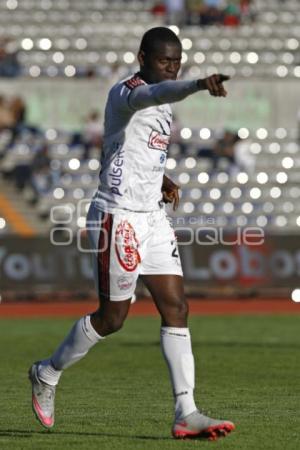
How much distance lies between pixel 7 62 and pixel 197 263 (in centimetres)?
708

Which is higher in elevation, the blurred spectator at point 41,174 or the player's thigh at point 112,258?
the player's thigh at point 112,258

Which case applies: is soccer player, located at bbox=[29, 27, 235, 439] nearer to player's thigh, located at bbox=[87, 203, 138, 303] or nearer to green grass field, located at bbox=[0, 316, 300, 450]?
player's thigh, located at bbox=[87, 203, 138, 303]

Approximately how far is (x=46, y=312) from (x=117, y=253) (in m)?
12.6

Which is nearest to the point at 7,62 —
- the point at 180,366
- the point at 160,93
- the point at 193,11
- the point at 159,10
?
the point at 159,10

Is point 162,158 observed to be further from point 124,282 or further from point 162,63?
point 124,282

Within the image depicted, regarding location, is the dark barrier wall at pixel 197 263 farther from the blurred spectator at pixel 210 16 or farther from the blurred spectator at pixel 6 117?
the blurred spectator at pixel 210 16

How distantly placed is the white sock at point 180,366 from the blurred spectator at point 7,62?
61.7 feet

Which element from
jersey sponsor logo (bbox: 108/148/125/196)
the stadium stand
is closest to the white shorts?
jersey sponsor logo (bbox: 108/148/125/196)

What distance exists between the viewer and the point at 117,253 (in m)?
6.71

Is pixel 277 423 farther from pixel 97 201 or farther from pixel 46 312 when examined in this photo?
pixel 46 312

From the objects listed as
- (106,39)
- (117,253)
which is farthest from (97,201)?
(106,39)

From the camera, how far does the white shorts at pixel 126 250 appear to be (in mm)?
6715

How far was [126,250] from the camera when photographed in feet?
22.0

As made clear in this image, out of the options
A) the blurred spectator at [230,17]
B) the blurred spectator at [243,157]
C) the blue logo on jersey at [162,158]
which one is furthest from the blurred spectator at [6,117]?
the blue logo on jersey at [162,158]
